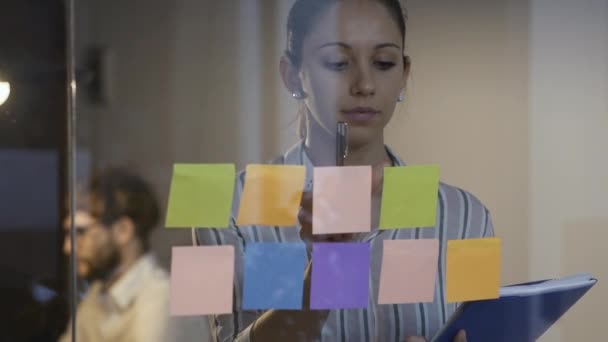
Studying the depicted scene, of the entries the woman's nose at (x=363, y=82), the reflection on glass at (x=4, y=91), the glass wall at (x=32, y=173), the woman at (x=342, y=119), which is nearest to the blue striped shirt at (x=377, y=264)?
the woman at (x=342, y=119)

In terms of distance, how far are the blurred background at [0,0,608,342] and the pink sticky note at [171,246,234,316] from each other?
0.02 meters

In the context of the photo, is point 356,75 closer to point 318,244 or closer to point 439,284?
point 318,244

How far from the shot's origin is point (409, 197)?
1.53 meters

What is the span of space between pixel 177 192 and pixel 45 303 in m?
0.29

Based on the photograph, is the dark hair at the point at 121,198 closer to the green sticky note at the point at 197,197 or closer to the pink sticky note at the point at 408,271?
the green sticky note at the point at 197,197

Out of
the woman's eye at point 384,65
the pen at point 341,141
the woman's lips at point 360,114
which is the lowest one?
the pen at point 341,141

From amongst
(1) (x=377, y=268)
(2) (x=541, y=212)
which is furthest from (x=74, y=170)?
(2) (x=541, y=212)

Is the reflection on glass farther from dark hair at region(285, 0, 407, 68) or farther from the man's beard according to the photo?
dark hair at region(285, 0, 407, 68)

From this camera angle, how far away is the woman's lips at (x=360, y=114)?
1514 millimetres

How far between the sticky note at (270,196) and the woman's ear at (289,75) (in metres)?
0.13

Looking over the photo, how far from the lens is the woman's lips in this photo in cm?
151

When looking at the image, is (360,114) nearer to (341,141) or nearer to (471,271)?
(341,141)

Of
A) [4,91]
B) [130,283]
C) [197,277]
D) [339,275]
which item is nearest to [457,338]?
[339,275]

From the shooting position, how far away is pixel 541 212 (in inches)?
63.8
